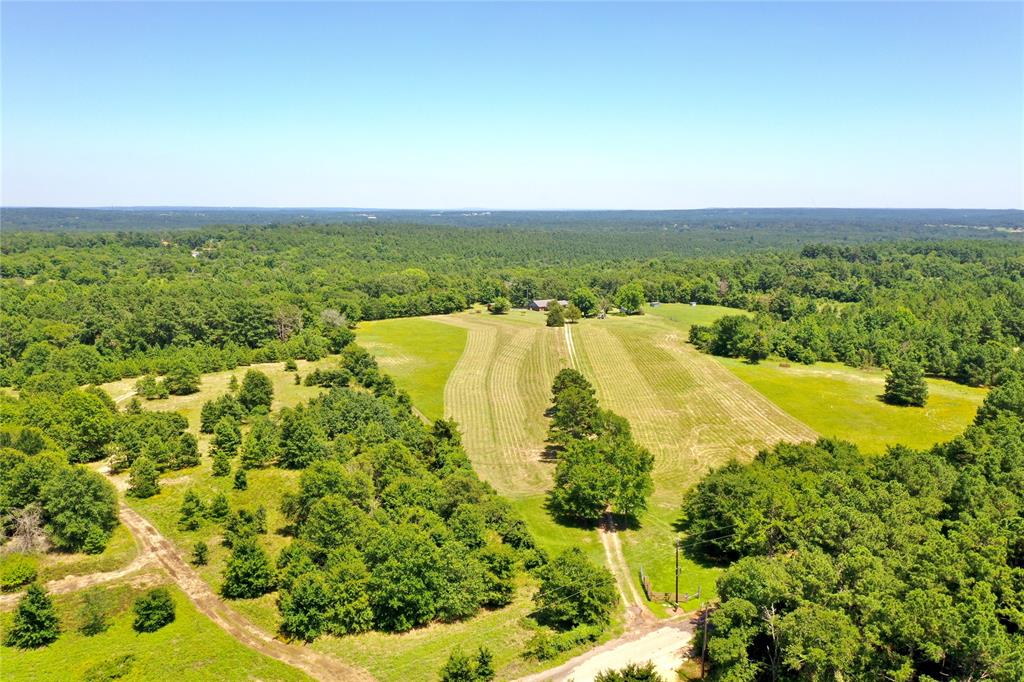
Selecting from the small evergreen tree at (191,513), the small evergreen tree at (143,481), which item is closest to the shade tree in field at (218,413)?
the small evergreen tree at (143,481)

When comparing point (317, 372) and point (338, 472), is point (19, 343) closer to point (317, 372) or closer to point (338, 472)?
point (317, 372)

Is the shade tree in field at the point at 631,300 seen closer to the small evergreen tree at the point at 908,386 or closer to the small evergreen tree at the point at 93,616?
the small evergreen tree at the point at 908,386

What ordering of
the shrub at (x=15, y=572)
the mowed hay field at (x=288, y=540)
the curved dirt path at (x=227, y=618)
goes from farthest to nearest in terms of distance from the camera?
the shrub at (x=15, y=572) < the mowed hay field at (x=288, y=540) < the curved dirt path at (x=227, y=618)

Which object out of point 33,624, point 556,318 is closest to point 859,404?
point 556,318

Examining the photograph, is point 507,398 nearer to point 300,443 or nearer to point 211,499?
point 300,443

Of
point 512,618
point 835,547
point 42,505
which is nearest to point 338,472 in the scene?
point 512,618

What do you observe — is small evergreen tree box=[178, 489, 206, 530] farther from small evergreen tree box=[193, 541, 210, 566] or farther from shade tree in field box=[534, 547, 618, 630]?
shade tree in field box=[534, 547, 618, 630]

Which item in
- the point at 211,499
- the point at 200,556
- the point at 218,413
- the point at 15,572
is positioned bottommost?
the point at 200,556

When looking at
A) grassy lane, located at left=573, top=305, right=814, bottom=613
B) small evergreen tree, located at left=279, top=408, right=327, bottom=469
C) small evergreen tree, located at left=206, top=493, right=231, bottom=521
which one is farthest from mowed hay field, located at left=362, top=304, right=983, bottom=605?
small evergreen tree, located at left=206, top=493, right=231, bottom=521
